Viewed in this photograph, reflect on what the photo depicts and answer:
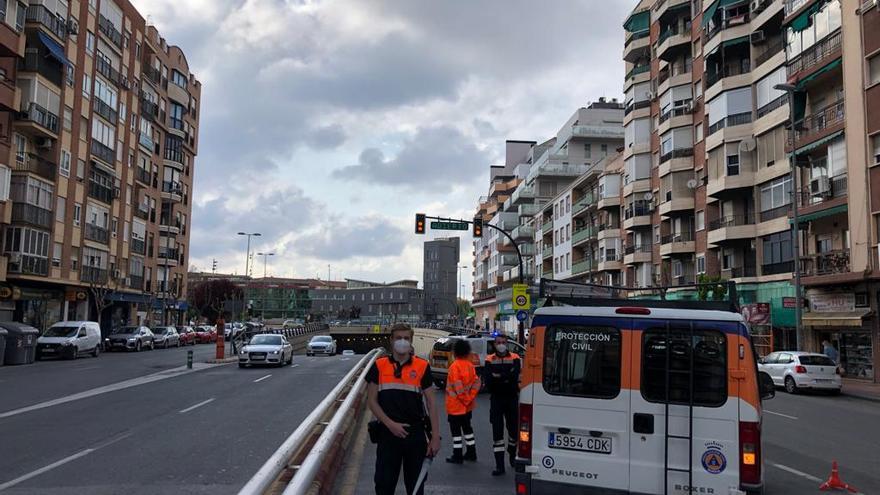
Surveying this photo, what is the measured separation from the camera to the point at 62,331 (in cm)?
3447

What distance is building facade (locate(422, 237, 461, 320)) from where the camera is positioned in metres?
116

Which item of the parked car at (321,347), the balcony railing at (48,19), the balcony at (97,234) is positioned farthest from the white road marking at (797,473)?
the balcony at (97,234)

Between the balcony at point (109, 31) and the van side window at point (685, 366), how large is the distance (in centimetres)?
4971

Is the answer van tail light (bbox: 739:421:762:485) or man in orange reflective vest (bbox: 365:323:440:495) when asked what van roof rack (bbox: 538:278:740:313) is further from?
man in orange reflective vest (bbox: 365:323:440:495)

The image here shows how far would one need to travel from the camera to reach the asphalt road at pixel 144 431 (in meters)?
8.00

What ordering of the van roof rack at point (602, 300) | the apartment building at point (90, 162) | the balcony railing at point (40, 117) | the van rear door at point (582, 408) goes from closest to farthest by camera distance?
the van rear door at point (582, 408), the van roof rack at point (602, 300), the balcony railing at point (40, 117), the apartment building at point (90, 162)

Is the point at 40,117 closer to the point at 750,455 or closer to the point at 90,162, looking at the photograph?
the point at 90,162

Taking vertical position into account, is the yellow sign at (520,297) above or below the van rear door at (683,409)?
above

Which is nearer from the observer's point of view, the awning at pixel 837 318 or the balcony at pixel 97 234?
the awning at pixel 837 318

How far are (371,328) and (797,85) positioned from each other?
58.2 m

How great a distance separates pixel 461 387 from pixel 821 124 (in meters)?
27.2

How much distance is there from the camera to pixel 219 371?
2614 centimetres

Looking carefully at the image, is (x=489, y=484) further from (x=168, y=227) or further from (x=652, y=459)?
(x=168, y=227)

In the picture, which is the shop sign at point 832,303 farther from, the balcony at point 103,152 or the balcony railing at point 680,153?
the balcony at point 103,152
